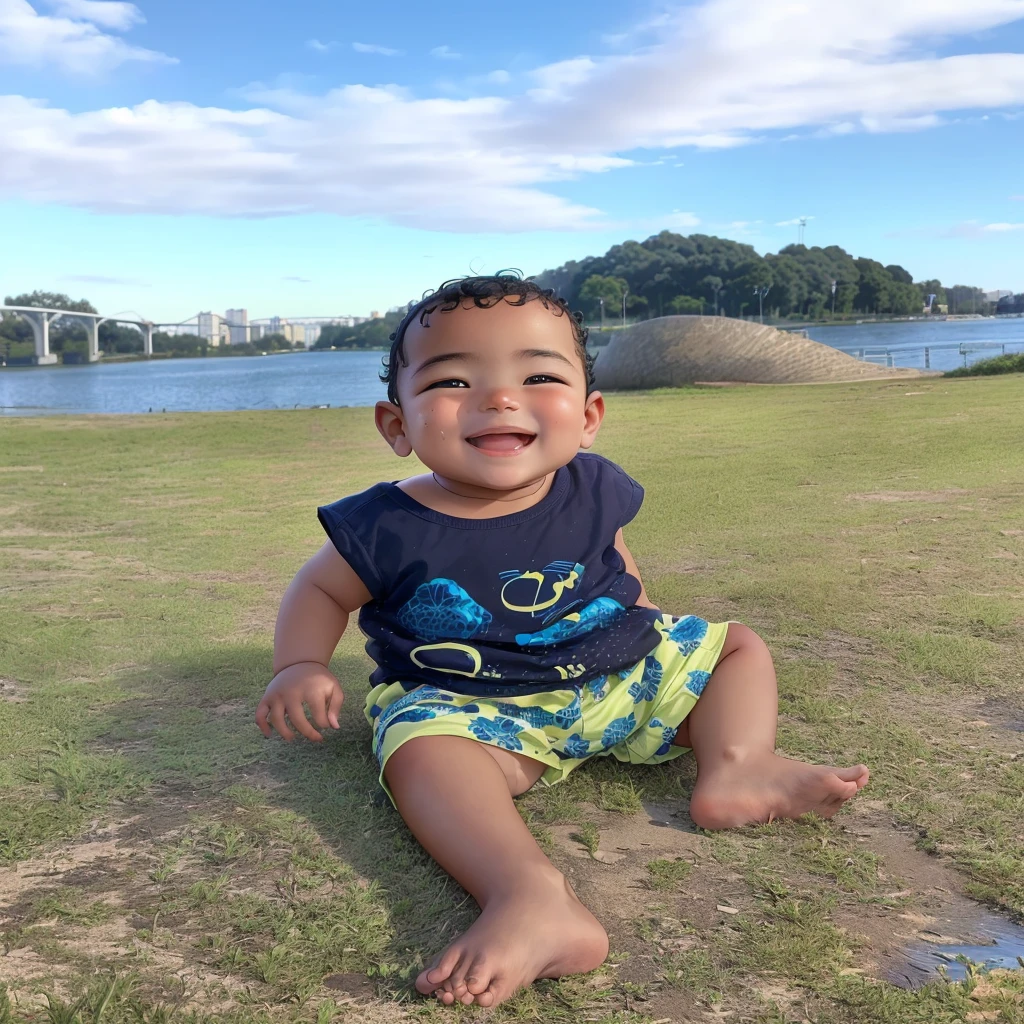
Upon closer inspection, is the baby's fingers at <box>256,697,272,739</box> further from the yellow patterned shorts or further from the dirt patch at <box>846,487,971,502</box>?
the dirt patch at <box>846,487,971,502</box>

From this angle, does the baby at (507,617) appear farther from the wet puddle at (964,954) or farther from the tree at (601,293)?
the tree at (601,293)

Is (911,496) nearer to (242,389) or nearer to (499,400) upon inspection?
(499,400)

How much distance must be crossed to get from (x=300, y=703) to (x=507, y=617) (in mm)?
453

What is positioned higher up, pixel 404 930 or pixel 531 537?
pixel 531 537

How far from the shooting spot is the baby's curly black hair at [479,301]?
6.98ft

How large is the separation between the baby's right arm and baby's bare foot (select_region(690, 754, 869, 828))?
0.75m

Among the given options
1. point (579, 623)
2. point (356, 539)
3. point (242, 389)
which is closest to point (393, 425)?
point (356, 539)

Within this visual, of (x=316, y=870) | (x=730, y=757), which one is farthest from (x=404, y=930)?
(x=730, y=757)

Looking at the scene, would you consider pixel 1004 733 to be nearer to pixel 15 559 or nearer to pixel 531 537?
pixel 531 537

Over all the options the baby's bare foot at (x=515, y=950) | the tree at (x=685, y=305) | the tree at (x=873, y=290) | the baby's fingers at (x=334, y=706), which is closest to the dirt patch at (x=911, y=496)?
the baby's fingers at (x=334, y=706)

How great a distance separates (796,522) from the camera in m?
4.71

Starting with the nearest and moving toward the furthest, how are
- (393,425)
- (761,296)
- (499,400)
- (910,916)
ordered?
(910,916)
(499,400)
(393,425)
(761,296)

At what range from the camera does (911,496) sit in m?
5.22

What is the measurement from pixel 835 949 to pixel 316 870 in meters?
0.83
